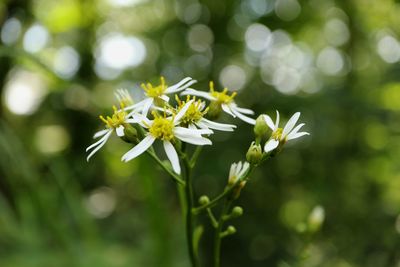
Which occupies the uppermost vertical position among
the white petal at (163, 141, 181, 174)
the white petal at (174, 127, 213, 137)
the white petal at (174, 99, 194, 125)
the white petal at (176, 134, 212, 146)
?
the white petal at (174, 99, 194, 125)

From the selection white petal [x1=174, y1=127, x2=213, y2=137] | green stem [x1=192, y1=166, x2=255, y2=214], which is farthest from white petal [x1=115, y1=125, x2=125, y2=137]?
green stem [x1=192, y1=166, x2=255, y2=214]

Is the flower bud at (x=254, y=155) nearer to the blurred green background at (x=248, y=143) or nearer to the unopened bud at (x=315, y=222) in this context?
the unopened bud at (x=315, y=222)

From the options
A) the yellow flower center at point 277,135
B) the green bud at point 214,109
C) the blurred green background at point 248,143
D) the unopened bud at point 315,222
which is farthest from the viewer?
the blurred green background at point 248,143

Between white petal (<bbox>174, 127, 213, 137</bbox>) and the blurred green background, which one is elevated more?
white petal (<bbox>174, 127, 213, 137</bbox>)

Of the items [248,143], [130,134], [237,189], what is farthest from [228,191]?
[248,143]

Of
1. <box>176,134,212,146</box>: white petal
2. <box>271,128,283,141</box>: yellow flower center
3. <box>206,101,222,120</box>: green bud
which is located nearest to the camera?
<box>176,134,212,146</box>: white petal

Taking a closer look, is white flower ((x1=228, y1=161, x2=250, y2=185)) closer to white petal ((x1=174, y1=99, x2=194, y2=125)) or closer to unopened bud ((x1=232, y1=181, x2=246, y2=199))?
unopened bud ((x1=232, y1=181, x2=246, y2=199))

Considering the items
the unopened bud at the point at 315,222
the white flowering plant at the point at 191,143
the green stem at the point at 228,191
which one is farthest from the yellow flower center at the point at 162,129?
the unopened bud at the point at 315,222
